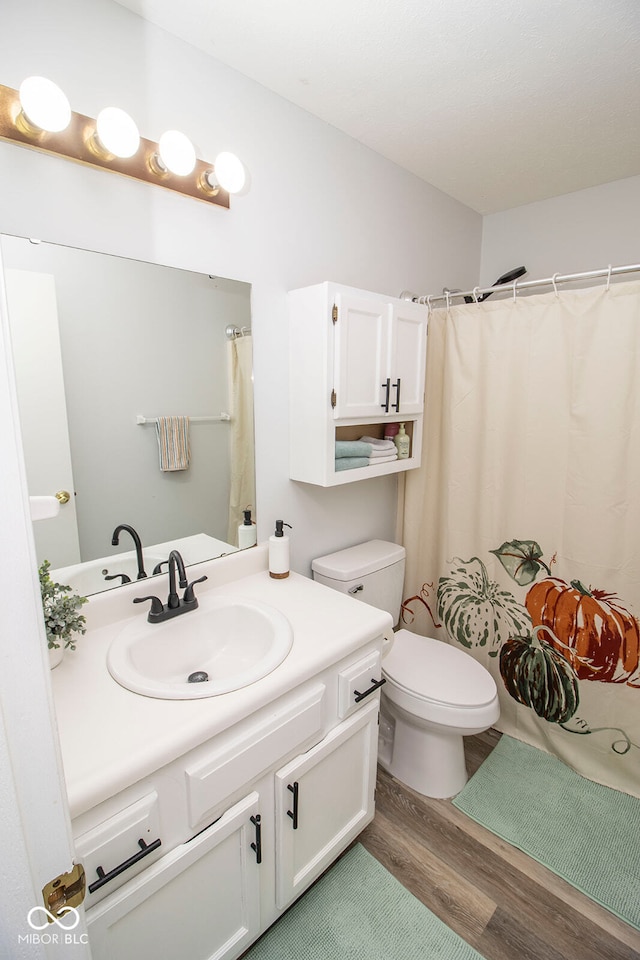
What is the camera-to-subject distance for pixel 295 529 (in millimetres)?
1721

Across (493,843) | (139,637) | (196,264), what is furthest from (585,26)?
(493,843)

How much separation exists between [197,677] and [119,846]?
0.45 meters

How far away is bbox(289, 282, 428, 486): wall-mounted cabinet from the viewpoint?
146cm

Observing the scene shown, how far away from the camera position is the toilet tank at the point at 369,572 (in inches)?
68.1

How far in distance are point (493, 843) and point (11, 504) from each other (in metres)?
1.82

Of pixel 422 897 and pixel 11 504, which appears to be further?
pixel 422 897

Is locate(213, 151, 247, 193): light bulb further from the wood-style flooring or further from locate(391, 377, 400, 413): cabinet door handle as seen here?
the wood-style flooring

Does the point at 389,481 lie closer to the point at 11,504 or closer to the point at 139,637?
the point at 139,637

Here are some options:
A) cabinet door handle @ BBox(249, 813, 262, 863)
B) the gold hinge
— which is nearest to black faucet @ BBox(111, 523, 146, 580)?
cabinet door handle @ BBox(249, 813, 262, 863)

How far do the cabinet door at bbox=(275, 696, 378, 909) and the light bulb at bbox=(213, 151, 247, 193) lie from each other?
1547 millimetres

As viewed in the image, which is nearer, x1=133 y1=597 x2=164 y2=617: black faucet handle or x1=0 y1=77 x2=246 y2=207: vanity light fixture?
x1=0 y1=77 x2=246 y2=207: vanity light fixture

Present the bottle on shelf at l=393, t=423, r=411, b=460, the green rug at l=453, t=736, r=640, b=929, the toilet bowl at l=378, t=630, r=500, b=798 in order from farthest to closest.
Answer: the bottle on shelf at l=393, t=423, r=411, b=460 → the toilet bowl at l=378, t=630, r=500, b=798 → the green rug at l=453, t=736, r=640, b=929

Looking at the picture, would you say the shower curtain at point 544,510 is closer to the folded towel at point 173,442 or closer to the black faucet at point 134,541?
the folded towel at point 173,442

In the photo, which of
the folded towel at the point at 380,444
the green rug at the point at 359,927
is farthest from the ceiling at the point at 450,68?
the green rug at the point at 359,927
